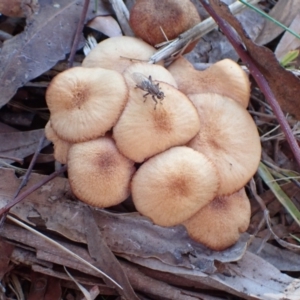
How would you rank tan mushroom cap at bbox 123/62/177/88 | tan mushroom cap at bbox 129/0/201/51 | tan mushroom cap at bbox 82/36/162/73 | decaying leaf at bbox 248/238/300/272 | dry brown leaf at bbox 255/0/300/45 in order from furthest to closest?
dry brown leaf at bbox 255/0/300/45 < decaying leaf at bbox 248/238/300/272 < tan mushroom cap at bbox 129/0/201/51 < tan mushroom cap at bbox 82/36/162/73 < tan mushroom cap at bbox 123/62/177/88

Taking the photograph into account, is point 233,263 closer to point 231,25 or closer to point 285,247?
point 285,247

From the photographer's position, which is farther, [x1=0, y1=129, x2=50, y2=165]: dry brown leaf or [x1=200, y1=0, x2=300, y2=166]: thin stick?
[x1=0, y1=129, x2=50, y2=165]: dry brown leaf

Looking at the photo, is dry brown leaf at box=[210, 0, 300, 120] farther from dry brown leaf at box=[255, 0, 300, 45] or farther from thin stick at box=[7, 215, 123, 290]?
thin stick at box=[7, 215, 123, 290]

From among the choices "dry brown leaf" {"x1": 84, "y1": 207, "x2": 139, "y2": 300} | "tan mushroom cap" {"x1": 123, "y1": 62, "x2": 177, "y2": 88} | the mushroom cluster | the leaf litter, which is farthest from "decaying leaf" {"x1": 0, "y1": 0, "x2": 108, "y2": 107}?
"dry brown leaf" {"x1": 84, "y1": 207, "x2": 139, "y2": 300}

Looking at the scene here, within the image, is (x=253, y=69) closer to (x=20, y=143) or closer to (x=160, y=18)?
(x=160, y=18)

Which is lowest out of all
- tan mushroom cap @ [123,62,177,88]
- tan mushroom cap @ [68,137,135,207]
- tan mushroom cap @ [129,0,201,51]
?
tan mushroom cap @ [68,137,135,207]

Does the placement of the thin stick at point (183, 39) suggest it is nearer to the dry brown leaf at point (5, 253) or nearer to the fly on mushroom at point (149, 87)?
the fly on mushroom at point (149, 87)

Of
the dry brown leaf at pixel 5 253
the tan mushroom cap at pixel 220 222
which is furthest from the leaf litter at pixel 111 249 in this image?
the tan mushroom cap at pixel 220 222
